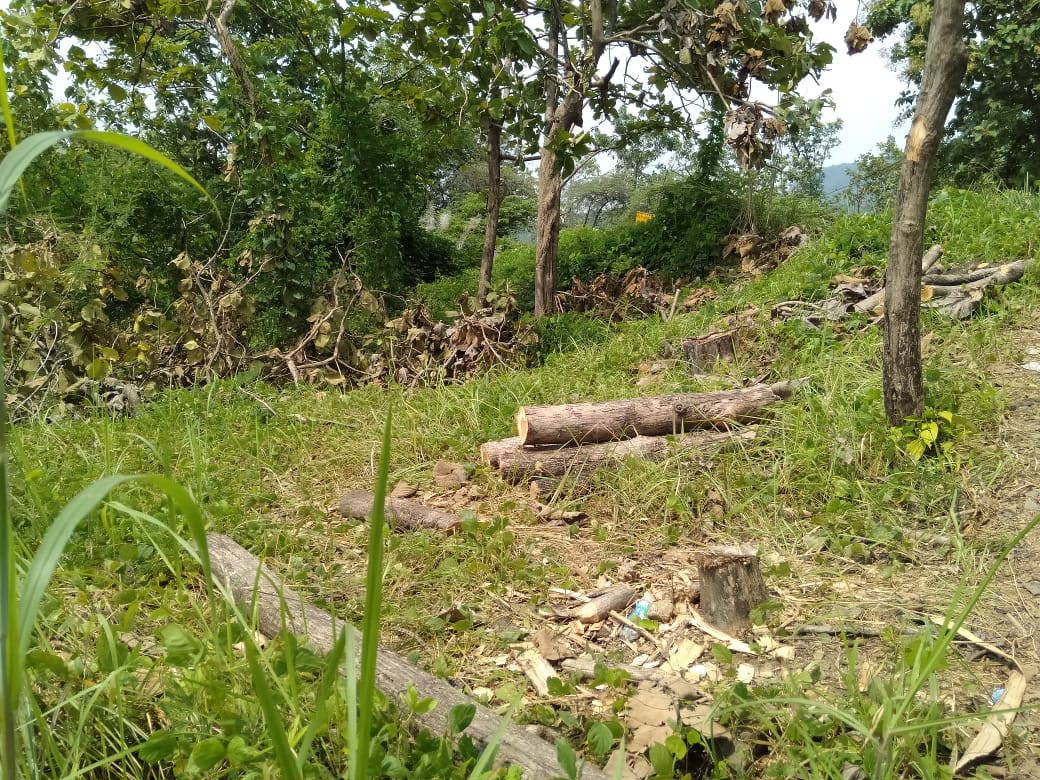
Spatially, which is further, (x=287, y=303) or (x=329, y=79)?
(x=329, y=79)

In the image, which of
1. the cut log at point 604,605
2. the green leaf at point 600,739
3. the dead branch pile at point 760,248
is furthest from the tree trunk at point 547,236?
the green leaf at point 600,739

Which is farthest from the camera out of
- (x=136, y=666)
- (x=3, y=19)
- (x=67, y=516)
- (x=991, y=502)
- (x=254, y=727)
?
(x=3, y=19)

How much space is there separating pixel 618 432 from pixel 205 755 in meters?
2.70

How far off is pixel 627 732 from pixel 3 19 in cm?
774

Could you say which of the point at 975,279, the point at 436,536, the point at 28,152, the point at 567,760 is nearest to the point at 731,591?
the point at 567,760

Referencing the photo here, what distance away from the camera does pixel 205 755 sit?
Result: 1.54 metres

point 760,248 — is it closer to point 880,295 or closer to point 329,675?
point 880,295

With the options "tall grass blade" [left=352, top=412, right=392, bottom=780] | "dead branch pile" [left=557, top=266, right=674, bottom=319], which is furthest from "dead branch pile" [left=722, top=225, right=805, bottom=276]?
"tall grass blade" [left=352, top=412, right=392, bottom=780]

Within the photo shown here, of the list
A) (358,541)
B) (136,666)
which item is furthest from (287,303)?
(136,666)

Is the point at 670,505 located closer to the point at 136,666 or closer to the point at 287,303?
the point at 136,666

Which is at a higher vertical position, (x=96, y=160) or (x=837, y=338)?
(x=96, y=160)

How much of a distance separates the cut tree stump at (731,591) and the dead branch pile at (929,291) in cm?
288

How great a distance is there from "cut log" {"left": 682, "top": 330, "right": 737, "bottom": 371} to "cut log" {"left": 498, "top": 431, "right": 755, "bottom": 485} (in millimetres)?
1253

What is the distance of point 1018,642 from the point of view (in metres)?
2.33
